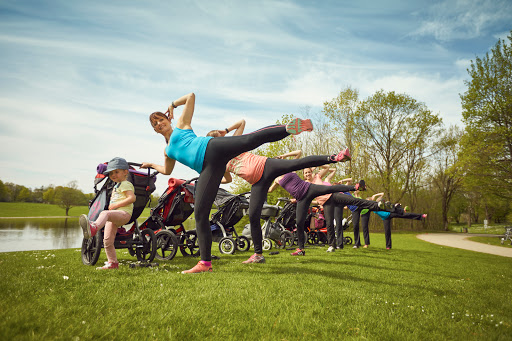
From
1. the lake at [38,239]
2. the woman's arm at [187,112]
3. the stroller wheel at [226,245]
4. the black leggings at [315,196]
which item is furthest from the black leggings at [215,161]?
the lake at [38,239]

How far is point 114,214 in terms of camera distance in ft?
14.3

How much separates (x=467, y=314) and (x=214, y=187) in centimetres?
298

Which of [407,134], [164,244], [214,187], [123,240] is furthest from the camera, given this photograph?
[407,134]

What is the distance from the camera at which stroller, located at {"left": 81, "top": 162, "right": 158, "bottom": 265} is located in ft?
16.2

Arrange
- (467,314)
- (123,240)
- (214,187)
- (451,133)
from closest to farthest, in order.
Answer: (467,314)
(214,187)
(123,240)
(451,133)

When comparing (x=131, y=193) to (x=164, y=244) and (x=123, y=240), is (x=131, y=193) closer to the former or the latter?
(x=123, y=240)

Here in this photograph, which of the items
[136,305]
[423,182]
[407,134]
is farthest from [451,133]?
[136,305]

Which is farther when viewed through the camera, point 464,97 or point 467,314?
point 464,97

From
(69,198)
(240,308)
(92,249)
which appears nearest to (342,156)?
(240,308)

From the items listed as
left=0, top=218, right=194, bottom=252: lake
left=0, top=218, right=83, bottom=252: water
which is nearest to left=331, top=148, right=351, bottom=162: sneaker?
left=0, top=218, right=194, bottom=252: lake

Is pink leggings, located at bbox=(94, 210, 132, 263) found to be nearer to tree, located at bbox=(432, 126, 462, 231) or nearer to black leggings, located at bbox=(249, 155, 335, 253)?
black leggings, located at bbox=(249, 155, 335, 253)

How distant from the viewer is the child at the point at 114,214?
4203 millimetres

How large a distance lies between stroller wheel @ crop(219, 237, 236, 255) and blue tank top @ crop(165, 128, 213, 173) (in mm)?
3756

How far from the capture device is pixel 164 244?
5816 millimetres
